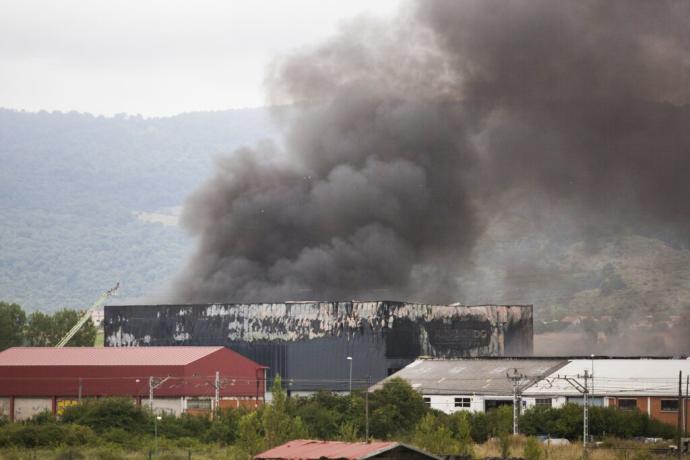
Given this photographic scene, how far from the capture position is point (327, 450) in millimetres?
41156

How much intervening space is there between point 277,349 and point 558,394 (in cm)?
2037

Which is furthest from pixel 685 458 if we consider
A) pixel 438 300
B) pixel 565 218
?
pixel 565 218

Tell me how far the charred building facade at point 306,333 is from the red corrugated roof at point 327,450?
36752mm

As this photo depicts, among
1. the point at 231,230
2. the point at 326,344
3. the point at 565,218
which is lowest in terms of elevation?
the point at 326,344

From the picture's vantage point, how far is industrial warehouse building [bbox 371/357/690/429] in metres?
68.6

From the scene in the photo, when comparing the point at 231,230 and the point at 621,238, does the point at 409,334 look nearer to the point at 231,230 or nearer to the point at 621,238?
the point at 231,230

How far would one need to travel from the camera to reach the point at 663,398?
67562mm

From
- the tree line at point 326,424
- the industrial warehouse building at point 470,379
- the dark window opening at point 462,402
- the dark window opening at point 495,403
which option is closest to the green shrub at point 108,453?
the tree line at point 326,424

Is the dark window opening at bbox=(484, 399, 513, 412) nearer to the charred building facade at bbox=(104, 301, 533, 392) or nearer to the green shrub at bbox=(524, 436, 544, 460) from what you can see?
the charred building facade at bbox=(104, 301, 533, 392)

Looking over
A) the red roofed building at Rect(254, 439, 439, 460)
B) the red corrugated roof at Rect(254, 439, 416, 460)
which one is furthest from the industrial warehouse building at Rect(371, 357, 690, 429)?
the red roofed building at Rect(254, 439, 439, 460)

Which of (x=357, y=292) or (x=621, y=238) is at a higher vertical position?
(x=621, y=238)

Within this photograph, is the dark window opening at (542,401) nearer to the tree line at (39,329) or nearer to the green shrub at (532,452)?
the green shrub at (532,452)

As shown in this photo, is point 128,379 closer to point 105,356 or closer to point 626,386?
point 105,356

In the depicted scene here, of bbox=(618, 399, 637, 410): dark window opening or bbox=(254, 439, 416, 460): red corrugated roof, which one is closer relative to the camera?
bbox=(254, 439, 416, 460): red corrugated roof
